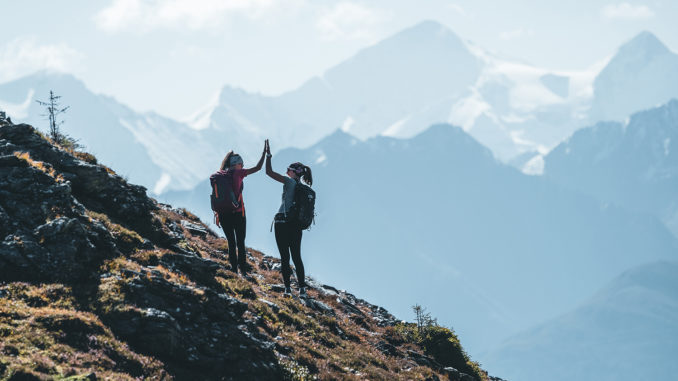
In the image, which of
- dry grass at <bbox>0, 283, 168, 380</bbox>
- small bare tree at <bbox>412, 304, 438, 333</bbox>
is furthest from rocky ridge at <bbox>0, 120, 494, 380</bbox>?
small bare tree at <bbox>412, 304, 438, 333</bbox>

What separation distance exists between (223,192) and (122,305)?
5520mm

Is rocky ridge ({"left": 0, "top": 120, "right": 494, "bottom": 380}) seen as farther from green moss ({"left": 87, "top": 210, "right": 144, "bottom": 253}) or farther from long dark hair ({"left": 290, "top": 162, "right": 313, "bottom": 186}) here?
long dark hair ({"left": 290, "top": 162, "right": 313, "bottom": 186})

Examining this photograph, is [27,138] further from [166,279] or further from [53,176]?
[166,279]

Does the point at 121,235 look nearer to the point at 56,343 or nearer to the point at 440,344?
the point at 56,343

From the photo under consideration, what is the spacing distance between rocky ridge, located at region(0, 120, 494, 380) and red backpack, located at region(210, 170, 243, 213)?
1.45m

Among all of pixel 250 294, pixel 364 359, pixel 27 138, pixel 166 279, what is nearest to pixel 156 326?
pixel 166 279

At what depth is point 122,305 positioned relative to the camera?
1150 cm

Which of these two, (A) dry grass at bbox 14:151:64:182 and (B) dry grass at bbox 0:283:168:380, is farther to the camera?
(A) dry grass at bbox 14:151:64:182

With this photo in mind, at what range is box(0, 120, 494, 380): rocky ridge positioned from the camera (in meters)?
10.4

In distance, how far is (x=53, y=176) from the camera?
14.1 meters

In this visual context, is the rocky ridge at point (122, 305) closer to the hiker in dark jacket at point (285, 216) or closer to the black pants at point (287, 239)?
the black pants at point (287, 239)

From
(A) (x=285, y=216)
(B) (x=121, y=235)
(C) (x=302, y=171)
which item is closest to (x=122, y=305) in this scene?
(B) (x=121, y=235)

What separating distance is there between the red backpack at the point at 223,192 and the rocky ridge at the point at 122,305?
145 centimetres

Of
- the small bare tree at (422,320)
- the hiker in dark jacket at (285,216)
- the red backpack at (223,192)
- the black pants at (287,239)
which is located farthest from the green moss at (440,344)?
the red backpack at (223,192)
